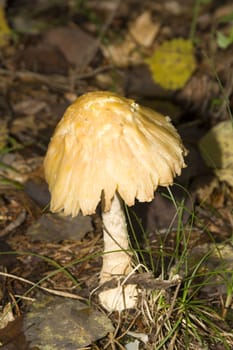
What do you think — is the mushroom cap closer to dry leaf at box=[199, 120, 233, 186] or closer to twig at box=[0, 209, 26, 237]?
twig at box=[0, 209, 26, 237]

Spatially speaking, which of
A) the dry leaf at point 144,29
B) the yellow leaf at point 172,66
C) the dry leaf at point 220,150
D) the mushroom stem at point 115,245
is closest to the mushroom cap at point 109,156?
the mushroom stem at point 115,245

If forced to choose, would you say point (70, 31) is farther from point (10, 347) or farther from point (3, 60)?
point (10, 347)

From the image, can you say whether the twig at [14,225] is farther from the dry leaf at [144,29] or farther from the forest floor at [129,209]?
the dry leaf at [144,29]

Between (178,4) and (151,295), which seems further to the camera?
(178,4)

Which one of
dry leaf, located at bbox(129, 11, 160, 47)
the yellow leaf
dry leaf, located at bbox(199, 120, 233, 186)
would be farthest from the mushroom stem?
dry leaf, located at bbox(129, 11, 160, 47)

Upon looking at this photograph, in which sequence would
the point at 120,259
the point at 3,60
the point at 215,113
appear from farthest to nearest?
the point at 3,60, the point at 215,113, the point at 120,259

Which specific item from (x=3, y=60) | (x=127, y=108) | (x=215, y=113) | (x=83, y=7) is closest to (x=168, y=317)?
(x=127, y=108)

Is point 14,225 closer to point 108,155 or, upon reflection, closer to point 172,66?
point 108,155
